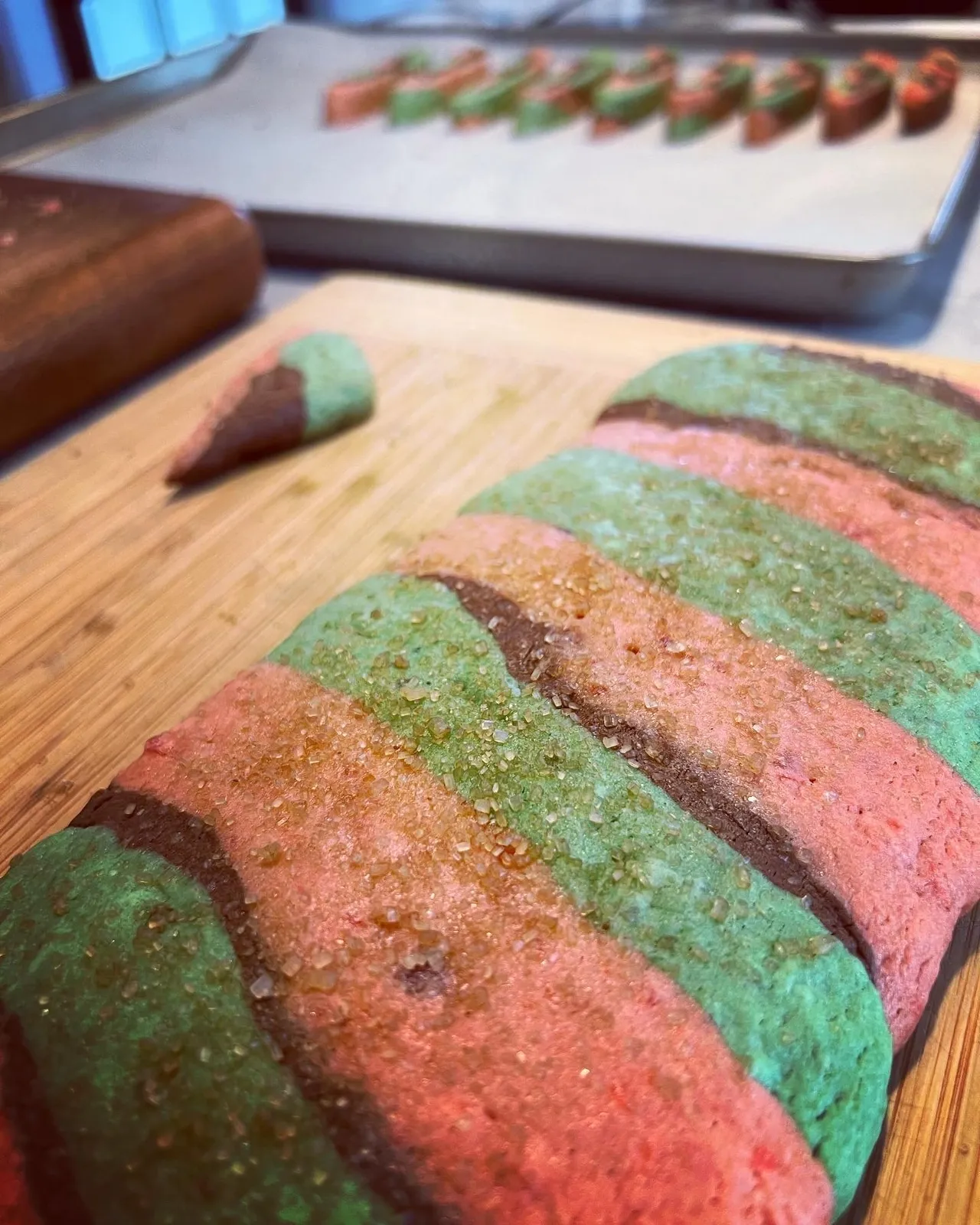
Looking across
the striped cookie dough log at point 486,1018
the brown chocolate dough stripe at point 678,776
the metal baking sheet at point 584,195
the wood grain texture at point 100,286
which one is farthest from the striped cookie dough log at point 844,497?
the wood grain texture at point 100,286

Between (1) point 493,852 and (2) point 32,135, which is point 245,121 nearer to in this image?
(2) point 32,135

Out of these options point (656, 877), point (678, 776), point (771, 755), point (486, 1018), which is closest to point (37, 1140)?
point (486, 1018)

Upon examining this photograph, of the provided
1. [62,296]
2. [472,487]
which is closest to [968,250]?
[472,487]

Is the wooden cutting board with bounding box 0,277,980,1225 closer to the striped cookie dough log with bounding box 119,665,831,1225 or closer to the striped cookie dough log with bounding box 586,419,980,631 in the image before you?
the striped cookie dough log with bounding box 119,665,831,1225

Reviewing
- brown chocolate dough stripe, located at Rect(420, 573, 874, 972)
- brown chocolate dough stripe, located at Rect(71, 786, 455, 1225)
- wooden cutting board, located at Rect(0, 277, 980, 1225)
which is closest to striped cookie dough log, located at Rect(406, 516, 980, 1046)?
brown chocolate dough stripe, located at Rect(420, 573, 874, 972)

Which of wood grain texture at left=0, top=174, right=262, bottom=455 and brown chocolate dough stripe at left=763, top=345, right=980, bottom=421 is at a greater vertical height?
wood grain texture at left=0, top=174, right=262, bottom=455

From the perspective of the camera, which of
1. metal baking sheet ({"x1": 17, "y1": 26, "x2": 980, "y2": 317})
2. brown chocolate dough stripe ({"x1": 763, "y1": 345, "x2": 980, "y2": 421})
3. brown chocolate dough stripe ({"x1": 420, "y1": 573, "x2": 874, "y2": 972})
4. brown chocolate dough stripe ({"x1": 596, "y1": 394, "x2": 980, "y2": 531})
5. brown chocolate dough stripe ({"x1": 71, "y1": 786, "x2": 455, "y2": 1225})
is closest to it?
brown chocolate dough stripe ({"x1": 71, "y1": 786, "x2": 455, "y2": 1225})

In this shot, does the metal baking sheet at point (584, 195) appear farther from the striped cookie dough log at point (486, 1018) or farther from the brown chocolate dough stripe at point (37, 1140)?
the brown chocolate dough stripe at point (37, 1140)
